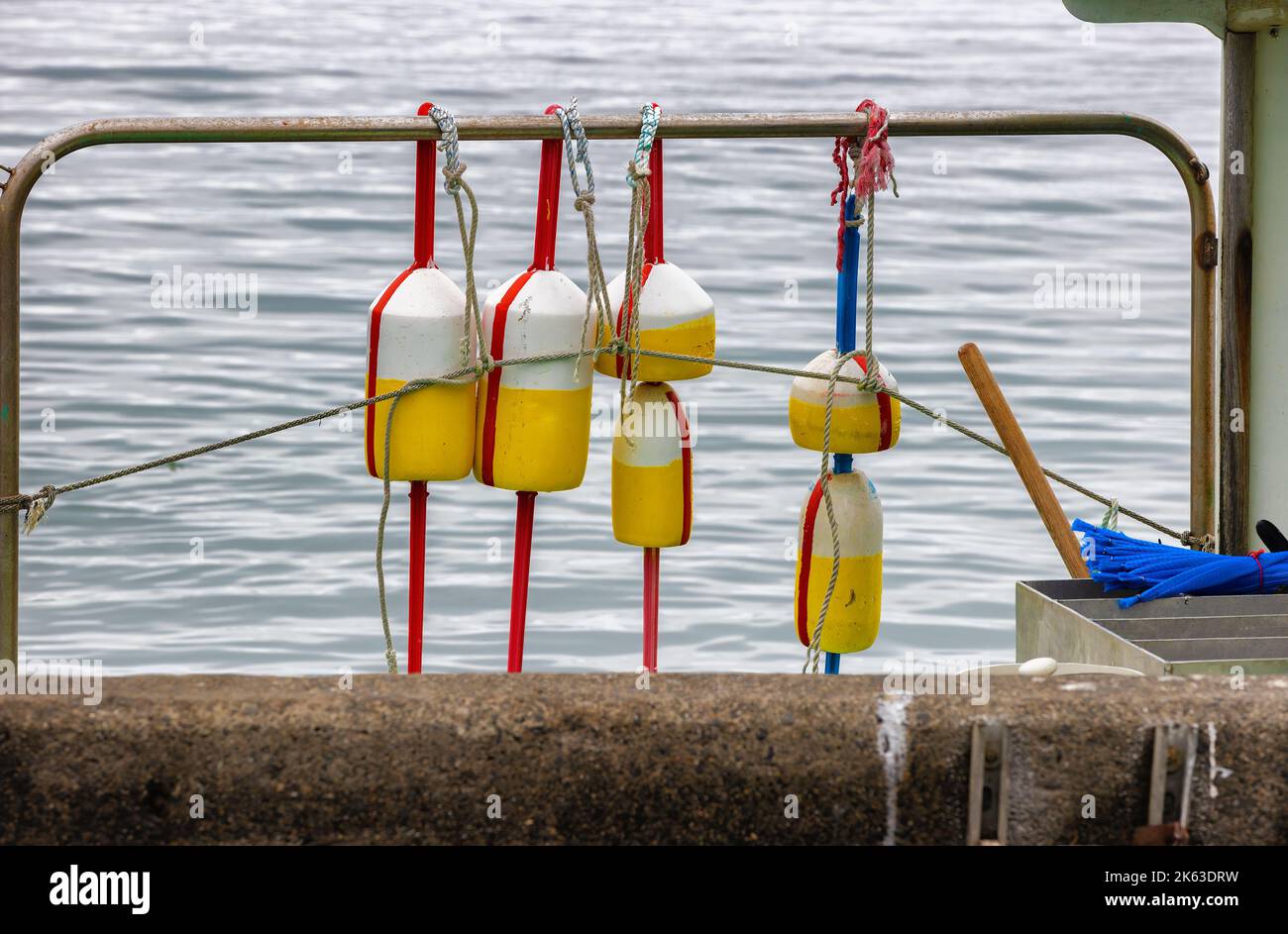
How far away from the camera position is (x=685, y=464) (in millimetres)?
3291

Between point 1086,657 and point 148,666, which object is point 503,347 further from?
point 148,666

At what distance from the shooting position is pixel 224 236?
1203cm

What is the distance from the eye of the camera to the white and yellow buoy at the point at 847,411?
324 cm

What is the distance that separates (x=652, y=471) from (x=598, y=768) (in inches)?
38.3

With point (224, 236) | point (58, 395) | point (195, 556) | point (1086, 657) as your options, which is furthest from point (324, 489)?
point (1086, 657)

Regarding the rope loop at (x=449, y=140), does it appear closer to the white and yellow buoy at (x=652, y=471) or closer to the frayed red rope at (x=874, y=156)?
the white and yellow buoy at (x=652, y=471)

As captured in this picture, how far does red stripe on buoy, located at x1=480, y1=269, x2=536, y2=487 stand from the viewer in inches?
123

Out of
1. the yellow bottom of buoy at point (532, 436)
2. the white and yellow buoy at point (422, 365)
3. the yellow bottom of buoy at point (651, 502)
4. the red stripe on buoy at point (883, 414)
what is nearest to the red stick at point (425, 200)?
the white and yellow buoy at point (422, 365)

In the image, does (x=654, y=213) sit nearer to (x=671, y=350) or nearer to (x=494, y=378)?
(x=671, y=350)

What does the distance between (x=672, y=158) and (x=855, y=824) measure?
12.8 meters

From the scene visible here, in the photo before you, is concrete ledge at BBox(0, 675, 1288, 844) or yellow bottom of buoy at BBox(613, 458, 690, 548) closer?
concrete ledge at BBox(0, 675, 1288, 844)

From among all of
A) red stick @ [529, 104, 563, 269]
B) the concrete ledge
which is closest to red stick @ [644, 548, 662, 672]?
red stick @ [529, 104, 563, 269]

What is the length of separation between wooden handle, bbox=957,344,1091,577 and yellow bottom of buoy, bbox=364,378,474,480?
1.00 metres

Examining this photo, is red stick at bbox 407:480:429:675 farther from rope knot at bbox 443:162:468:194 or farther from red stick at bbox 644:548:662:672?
rope knot at bbox 443:162:468:194
